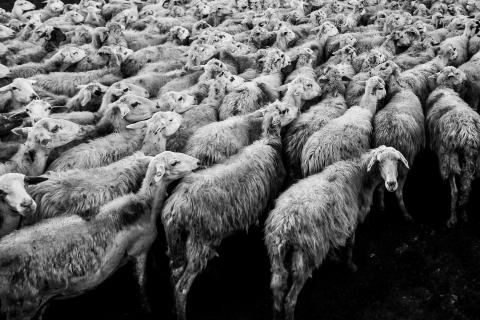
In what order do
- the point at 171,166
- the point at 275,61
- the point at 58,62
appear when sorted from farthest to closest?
the point at 58,62
the point at 275,61
the point at 171,166

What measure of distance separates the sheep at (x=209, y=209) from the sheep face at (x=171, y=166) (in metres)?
0.09

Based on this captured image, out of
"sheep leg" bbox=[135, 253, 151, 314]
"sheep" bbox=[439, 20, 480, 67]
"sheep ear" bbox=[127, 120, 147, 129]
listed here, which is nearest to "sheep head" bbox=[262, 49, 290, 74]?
"sheep" bbox=[439, 20, 480, 67]

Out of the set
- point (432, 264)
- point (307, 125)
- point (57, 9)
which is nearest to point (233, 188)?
point (307, 125)

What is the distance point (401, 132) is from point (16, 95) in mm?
5360

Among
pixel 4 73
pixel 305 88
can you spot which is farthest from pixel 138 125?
pixel 4 73

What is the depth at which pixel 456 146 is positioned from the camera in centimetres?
559

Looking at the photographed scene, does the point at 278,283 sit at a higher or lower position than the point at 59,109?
lower

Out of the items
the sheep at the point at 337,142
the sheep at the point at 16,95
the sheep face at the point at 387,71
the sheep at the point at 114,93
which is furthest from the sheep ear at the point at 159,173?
the sheep face at the point at 387,71

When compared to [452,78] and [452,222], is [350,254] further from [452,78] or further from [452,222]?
[452,78]

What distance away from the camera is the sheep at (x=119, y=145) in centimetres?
552

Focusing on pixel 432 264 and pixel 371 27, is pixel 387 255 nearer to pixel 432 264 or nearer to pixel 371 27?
pixel 432 264

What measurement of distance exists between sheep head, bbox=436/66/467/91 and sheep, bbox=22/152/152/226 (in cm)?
463

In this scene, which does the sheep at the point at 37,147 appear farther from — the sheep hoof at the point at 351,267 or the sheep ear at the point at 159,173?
the sheep hoof at the point at 351,267

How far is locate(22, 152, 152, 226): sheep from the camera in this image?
4727 millimetres
